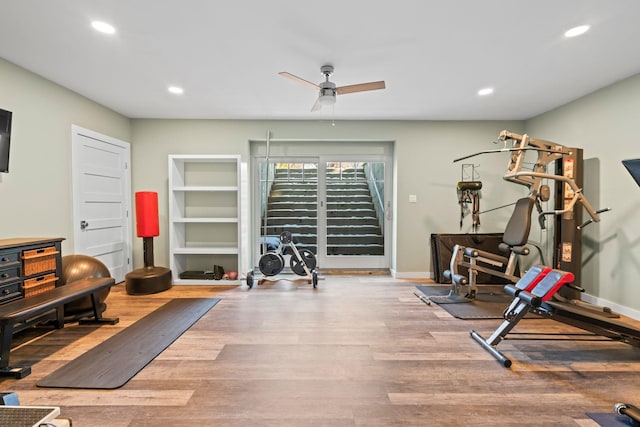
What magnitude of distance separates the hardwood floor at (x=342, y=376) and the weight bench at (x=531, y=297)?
3.6 inches

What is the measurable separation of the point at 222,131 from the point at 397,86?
281 centimetres

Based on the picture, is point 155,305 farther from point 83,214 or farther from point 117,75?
point 117,75

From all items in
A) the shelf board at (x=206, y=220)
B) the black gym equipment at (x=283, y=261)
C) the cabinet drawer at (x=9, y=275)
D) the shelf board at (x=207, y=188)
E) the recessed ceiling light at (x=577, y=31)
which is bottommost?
the black gym equipment at (x=283, y=261)

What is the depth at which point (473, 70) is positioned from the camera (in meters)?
3.08

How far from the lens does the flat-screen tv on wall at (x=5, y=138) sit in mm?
2748

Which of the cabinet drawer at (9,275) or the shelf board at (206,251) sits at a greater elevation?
the cabinet drawer at (9,275)

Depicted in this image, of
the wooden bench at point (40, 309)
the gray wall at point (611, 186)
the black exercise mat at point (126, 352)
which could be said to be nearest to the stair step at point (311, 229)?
the black exercise mat at point (126, 352)

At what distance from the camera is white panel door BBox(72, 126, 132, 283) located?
12.3 feet

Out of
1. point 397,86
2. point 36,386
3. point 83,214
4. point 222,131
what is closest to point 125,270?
point 83,214

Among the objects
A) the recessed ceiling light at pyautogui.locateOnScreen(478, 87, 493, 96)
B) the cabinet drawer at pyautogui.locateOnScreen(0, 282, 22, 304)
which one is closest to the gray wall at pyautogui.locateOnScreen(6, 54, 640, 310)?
the cabinet drawer at pyautogui.locateOnScreen(0, 282, 22, 304)

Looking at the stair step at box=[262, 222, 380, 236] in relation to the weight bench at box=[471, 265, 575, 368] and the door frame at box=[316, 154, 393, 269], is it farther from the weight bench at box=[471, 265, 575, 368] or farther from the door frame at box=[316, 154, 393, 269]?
the weight bench at box=[471, 265, 575, 368]

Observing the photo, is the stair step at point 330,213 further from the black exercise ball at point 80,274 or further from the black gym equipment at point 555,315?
the black gym equipment at point 555,315

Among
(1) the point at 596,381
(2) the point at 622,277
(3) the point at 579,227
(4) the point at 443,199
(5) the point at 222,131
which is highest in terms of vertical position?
(5) the point at 222,131

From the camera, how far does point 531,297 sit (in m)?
2.29
